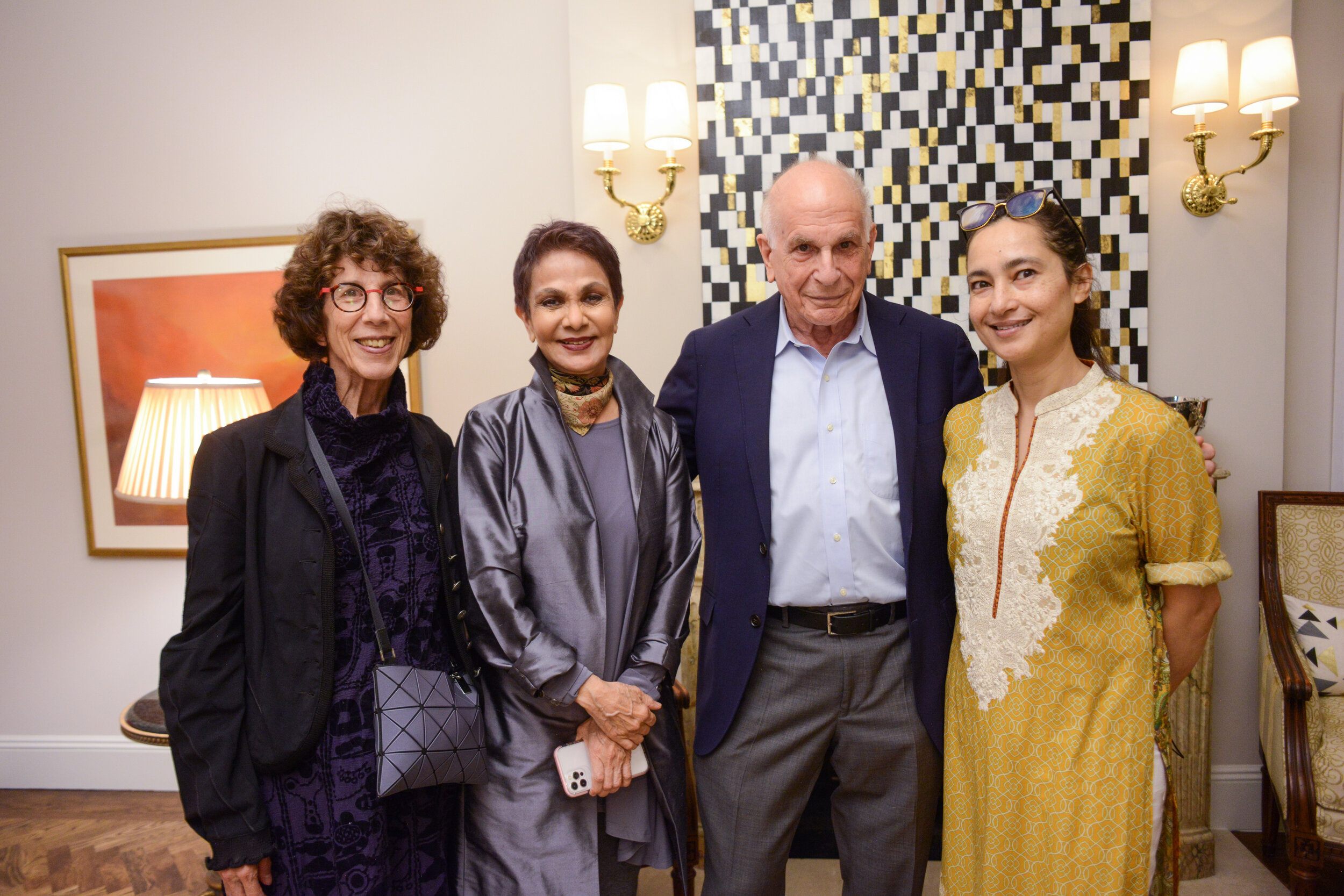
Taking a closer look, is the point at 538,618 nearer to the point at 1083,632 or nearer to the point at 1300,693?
the point at 1083,632

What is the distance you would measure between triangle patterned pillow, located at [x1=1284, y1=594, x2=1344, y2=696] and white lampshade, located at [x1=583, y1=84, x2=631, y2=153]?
2812 millimetres

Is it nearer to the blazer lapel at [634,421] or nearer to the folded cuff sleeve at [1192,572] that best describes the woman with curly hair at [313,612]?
the blazer lapel at [634,421]

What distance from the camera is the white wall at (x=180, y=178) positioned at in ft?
10.1

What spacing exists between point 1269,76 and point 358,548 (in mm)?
3157

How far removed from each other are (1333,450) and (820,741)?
2.60 m

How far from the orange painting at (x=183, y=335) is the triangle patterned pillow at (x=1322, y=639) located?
3.84m

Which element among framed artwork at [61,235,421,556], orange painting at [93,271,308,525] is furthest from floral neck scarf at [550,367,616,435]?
orange painting at [93,271,308,525]

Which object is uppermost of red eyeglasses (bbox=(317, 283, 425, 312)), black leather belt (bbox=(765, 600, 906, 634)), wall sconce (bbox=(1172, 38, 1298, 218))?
wall sconce (bbox=(1172, 38, 1298, 218))

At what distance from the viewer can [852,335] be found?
1.74m

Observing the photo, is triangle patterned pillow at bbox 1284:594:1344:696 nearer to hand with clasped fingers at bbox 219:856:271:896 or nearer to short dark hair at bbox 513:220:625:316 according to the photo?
short dark hair at bbox 513:220:625:316

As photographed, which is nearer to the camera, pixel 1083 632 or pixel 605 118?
pixel 1083 632

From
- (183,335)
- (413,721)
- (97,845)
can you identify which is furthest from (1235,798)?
(183,335)

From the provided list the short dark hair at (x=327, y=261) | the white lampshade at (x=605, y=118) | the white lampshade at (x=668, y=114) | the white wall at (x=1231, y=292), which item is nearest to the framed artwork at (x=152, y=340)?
the white lampshade at (x=605, y=118)

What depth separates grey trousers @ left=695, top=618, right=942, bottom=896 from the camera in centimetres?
164
